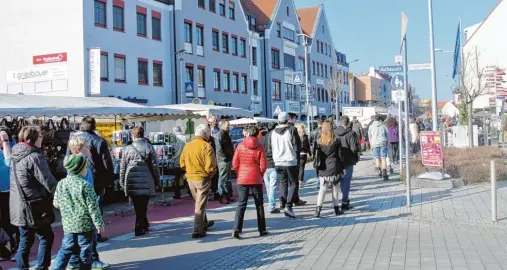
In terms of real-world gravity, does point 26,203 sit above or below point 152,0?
below

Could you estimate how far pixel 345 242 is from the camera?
26.9 ft

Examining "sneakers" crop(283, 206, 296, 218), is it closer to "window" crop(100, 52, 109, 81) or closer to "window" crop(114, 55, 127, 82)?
"window" crop(100, 52, 109, 81)

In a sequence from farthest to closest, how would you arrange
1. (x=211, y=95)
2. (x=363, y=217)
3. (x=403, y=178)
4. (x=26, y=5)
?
(x=211, y=95) < (x=26, y=5) < (x=403, y=178) < (x=363, y=217)

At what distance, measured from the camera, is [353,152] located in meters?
11.6

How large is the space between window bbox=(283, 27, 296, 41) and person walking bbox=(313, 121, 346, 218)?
1848 inches

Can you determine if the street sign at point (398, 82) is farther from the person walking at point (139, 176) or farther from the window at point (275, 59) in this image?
the window at point (275, 59)

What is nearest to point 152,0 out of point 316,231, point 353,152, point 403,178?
point 403,178

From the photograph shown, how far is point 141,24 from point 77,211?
2875 cm

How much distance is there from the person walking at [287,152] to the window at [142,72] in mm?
23400

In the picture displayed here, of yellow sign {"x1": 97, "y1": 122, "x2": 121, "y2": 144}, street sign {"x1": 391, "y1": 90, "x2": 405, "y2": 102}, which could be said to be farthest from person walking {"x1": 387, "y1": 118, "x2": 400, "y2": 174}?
yellow sign {"x1": 97, "y1": 122, "x2": 121, "y2": 144}

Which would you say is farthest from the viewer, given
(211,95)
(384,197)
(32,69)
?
(211,95)

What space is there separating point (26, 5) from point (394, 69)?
2474cm

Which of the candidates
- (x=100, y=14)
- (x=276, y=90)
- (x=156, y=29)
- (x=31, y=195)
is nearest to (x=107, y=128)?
(x=31, y=195)

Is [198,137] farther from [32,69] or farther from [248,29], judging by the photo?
[248,29]
